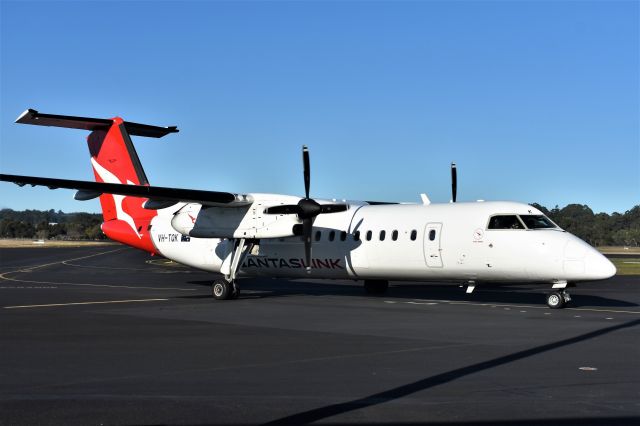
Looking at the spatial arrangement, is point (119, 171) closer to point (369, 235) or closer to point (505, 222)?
point (369, 235)

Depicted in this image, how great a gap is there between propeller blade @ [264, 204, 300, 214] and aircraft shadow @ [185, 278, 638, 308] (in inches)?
140

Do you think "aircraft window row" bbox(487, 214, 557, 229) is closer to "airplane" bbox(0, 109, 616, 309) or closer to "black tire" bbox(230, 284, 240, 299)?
"airplane" bbox(0, 109, 616, 309)

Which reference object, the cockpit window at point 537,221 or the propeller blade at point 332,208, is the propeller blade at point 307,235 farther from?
the cockpit window at point 537,221

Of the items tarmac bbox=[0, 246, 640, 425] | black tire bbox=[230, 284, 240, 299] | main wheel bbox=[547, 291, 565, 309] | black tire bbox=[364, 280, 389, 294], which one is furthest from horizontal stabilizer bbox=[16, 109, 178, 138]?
main wheel bbox=[547, 291, 565, 309]

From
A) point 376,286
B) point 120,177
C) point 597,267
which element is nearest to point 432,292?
A: point 376,286

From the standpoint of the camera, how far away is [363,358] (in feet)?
37.9

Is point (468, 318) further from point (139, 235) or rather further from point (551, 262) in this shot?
point (139, 235)

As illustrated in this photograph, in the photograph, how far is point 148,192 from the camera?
73.3ft

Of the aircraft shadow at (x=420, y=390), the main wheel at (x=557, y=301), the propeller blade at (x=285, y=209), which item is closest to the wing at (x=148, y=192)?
the propeller blade at (x=285, y=209)

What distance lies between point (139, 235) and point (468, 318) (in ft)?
49.5

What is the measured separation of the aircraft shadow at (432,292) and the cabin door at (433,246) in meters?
2.34

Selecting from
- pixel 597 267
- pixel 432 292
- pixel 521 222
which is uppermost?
pixel 521 222

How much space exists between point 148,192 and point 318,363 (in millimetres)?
12778

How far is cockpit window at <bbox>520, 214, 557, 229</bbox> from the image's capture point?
67.3 ft
